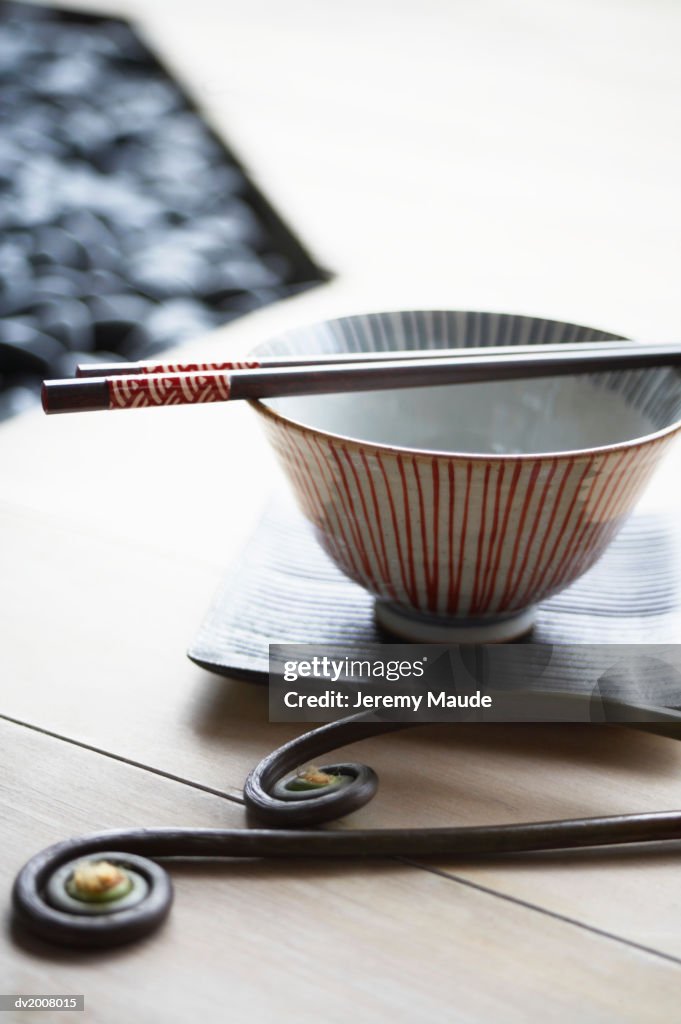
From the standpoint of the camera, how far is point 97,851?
447 millimetres

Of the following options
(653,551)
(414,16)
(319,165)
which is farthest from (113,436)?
(414,16)

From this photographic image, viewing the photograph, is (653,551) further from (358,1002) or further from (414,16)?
(414,16)

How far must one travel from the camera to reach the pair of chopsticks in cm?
50

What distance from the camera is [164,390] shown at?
1.66 feet

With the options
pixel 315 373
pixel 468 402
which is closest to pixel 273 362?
pixel 315 373

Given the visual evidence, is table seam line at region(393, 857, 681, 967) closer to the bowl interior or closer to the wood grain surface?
the wood grain surface

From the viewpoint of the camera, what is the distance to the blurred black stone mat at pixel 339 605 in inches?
23.6

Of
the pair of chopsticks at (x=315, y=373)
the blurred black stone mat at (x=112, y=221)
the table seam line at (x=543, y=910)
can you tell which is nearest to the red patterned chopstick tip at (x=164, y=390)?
the pair of chopsticks at (x=315, y=373)

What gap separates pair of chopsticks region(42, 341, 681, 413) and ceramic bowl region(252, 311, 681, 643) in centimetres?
2

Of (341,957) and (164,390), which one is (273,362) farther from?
(341,957)

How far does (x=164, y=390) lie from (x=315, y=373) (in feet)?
0.24

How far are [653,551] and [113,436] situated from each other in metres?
0.45

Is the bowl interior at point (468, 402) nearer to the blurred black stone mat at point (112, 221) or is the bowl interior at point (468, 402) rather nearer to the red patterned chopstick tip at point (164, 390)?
the red patterned chopstick tip at point (164, 390)

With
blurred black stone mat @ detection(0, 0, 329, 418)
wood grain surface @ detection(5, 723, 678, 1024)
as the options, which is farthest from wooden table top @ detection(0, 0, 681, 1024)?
blurred black stone mat @ detection(0, 0, 329, 418)
